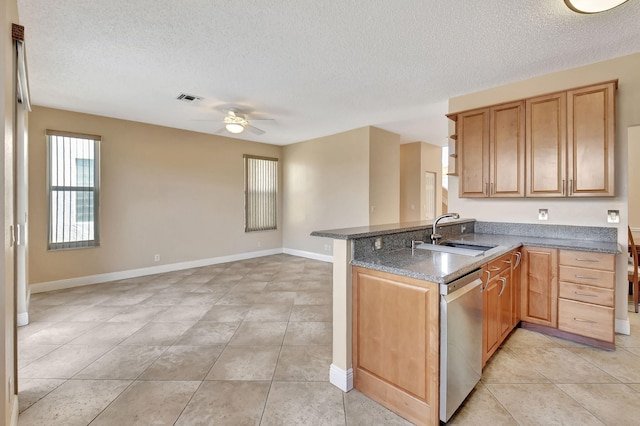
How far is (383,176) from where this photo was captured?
19.0ft

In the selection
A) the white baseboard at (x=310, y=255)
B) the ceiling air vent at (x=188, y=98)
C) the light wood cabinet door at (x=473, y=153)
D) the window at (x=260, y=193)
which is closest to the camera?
the light wood cabinet door at (x=473, y=153)

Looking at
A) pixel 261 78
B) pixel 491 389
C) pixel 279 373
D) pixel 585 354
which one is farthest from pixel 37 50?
pixel 585 354

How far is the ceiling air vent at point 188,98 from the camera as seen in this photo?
3.77 m

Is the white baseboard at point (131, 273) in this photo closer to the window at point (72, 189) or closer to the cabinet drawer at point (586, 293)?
the window at point (72, 189)

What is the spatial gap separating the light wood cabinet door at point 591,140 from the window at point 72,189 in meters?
6.48

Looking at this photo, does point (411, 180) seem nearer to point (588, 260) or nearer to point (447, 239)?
point (447, 239)

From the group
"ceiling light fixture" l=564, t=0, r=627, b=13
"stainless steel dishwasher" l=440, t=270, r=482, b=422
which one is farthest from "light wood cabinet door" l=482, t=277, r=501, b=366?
"ceiling light fixture" l=564, t=0, r=627, b=13

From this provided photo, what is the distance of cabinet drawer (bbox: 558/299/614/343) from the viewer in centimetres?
249

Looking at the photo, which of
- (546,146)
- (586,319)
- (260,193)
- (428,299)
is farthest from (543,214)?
(260,193)

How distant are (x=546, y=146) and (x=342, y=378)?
314 cm

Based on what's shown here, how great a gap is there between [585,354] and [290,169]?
6042 millimetres

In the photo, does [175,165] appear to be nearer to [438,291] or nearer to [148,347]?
[148,347]

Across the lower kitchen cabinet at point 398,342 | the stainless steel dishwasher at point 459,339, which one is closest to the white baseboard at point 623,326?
the stainless steel dishwasher at point 459,339

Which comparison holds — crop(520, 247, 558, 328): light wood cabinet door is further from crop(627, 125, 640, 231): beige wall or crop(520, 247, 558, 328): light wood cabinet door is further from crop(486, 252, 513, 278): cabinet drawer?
crop(627, 125, 640, 231): beige wall
